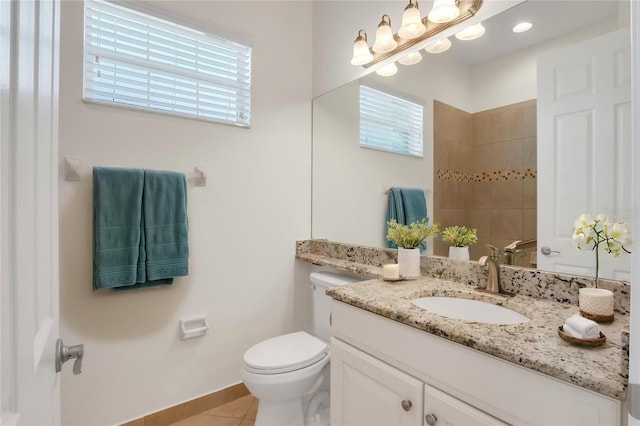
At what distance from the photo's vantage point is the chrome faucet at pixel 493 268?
1198 millimetres

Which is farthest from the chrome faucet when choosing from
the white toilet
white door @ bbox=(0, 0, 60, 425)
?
white door @ bbox=(0, 0, 60, 425)

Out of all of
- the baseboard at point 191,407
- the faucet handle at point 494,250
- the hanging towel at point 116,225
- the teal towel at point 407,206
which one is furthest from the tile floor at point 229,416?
the faucet handle at point 494,250

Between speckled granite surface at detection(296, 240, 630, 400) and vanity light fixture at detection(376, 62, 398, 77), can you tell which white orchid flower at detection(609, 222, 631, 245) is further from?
vanity light fixture at detection(376, 62, 398, 77)

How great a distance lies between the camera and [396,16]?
1.68 m

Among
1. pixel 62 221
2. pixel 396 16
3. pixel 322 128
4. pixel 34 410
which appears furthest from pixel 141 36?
pixel 34 410

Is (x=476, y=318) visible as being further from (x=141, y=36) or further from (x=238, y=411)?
(x=141, y=36)

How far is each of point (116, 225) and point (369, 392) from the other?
1.36m

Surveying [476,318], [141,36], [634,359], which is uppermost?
[141,36]

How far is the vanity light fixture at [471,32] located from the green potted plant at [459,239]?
0.86 m

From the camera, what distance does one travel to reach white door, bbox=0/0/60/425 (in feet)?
1.06

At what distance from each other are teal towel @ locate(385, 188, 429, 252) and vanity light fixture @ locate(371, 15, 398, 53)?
772 millimetres

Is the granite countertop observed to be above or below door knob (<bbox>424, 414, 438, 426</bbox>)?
above

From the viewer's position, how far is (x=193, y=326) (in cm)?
176

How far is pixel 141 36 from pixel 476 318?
209cm
